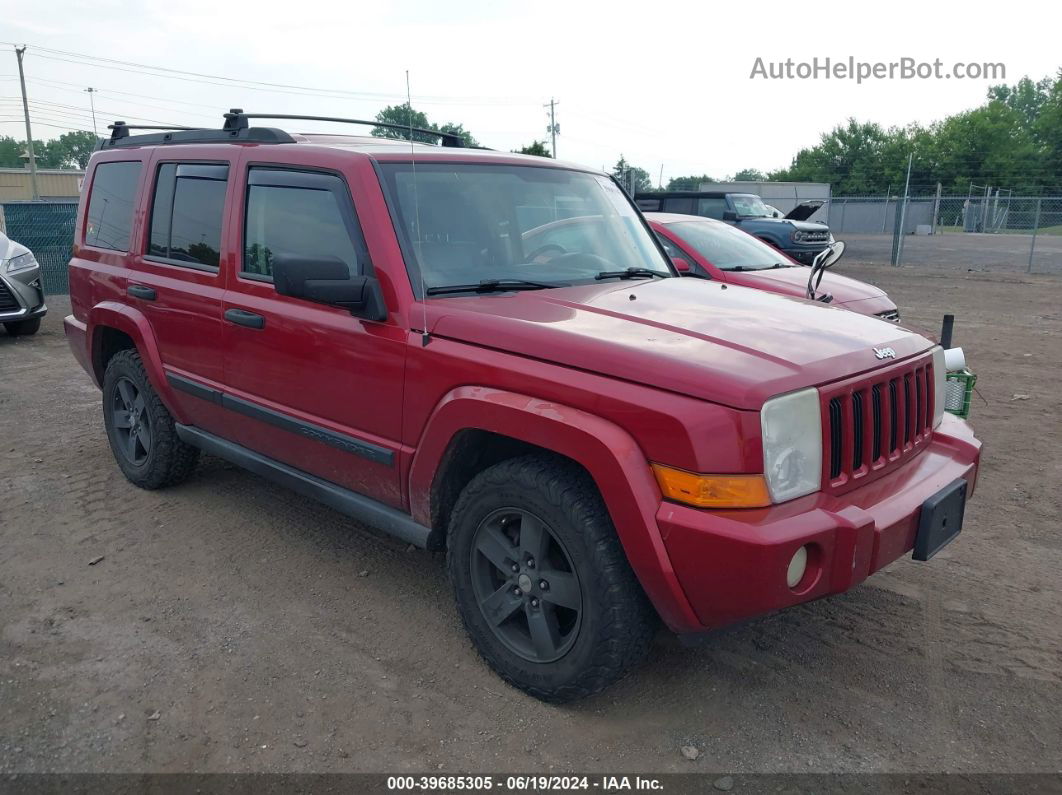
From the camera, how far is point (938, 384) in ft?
11.3

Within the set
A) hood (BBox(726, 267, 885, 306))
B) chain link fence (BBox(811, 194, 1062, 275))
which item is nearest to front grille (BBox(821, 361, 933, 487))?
hood (BBox(726, 267, 885, 306))

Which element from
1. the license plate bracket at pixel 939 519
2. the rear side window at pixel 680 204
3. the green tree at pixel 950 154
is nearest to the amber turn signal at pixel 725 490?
the license plate bracket at pixel 939 519

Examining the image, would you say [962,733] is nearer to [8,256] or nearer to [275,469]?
[275,469]

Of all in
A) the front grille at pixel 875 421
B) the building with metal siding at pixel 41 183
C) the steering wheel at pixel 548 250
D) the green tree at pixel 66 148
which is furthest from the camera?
the green tree at pixel 66 148

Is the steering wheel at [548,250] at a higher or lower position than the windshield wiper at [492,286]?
higher

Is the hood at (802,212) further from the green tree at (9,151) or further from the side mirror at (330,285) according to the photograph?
the green tree at (9,151)

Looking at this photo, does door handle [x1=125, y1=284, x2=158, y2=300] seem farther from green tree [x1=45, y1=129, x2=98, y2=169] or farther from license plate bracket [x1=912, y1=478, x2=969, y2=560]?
green tree [x1=45, y1=129, x2=98, y2=169]

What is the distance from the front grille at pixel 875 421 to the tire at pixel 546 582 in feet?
2.50

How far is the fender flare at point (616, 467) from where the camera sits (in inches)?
102

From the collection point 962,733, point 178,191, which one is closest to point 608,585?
point 962,733

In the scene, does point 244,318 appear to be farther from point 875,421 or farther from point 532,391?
point 875,421

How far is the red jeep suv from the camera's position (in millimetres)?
2576

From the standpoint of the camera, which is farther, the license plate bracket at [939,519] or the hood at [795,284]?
the hood at [795,284]

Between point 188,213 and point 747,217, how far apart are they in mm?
15003
